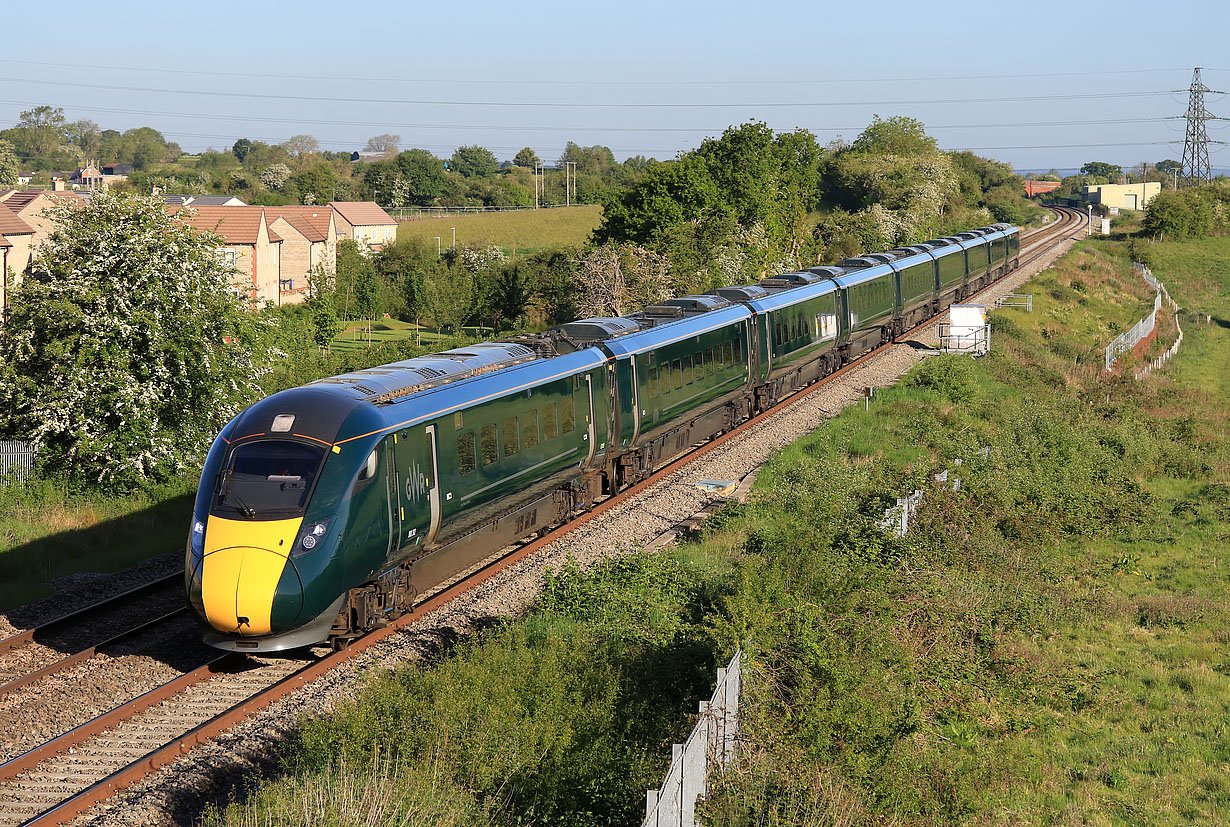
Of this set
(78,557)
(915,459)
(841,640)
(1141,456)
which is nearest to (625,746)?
(841,640)

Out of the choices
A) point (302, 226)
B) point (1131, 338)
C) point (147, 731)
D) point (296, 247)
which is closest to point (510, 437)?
point (147, 731)

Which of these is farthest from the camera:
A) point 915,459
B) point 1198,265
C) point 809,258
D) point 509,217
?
point 509,217

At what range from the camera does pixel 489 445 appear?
16062 mm

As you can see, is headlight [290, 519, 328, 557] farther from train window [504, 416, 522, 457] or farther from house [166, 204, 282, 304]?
house [166, 204, 282, 304]

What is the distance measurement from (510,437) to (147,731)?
6.75m

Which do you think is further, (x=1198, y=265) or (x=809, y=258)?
(x=1198, y=265)

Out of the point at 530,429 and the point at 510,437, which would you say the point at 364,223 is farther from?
the point at 510,437

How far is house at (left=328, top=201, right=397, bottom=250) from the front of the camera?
91.3 meters

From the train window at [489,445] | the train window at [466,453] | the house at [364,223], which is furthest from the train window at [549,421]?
the house at [364,223]

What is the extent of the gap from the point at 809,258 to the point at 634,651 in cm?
5591

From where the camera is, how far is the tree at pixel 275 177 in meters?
130

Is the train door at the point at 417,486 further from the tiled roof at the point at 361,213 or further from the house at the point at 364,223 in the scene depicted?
the tiled roof at the point at 361,213

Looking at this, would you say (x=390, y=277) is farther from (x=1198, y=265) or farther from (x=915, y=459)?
(x=1198, y=265)

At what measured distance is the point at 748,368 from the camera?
27.4 m
